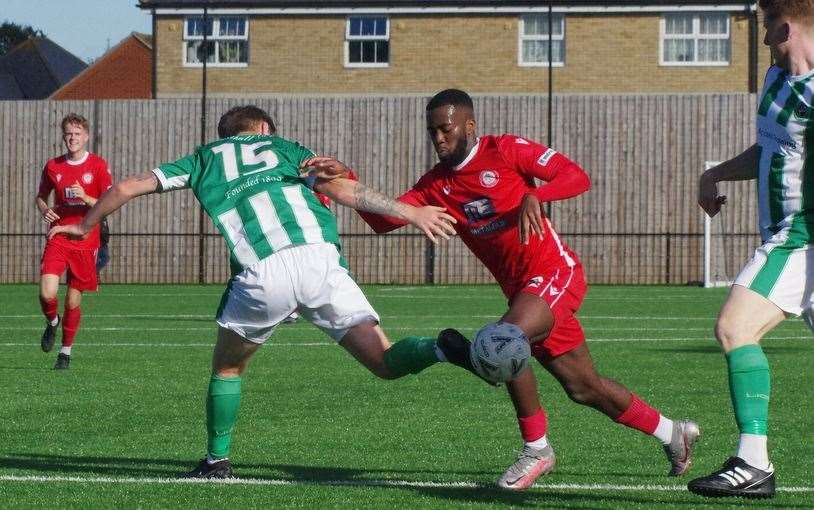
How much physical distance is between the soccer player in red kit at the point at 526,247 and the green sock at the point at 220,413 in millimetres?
1051

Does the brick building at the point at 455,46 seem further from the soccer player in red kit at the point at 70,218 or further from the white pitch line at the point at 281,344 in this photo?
the soccer player in red kit at the point at 70,218

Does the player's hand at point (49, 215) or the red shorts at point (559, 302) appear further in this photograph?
the player's hand at point (49, 215)

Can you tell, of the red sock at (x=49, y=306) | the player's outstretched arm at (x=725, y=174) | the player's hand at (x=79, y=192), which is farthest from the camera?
the red sock at (x=49, y=306)

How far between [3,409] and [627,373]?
4965mm

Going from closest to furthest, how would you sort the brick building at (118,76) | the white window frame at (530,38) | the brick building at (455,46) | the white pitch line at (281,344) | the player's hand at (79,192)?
the player's hand at (79,192)
the white pitch line at (281,344)
the brick building at (455,46)
the white window frame at (530,38)
the brick building at (118,76)

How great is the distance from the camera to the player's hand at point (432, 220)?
5.92 meters

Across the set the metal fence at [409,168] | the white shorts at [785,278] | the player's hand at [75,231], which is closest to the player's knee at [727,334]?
the white shorts at [785,278]

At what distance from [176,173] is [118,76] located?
199ft

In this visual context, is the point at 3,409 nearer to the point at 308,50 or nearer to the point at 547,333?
the point at 547,333

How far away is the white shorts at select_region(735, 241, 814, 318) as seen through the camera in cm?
534

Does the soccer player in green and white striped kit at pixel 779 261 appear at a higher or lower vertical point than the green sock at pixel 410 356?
higher

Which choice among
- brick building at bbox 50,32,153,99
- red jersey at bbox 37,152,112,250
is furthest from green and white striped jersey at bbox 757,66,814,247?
brick building at bbox 50,32,153,99

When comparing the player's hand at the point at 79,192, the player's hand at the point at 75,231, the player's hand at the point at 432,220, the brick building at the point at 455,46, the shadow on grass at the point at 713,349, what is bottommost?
the shadow on grass at the point at 713,349

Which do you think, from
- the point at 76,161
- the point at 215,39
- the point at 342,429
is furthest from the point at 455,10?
the point at 342,429
